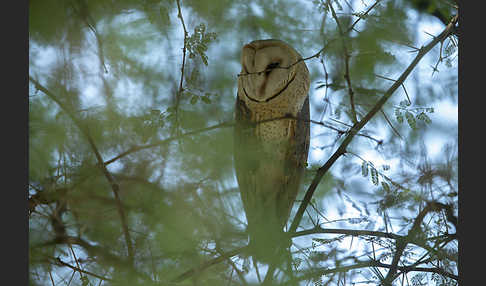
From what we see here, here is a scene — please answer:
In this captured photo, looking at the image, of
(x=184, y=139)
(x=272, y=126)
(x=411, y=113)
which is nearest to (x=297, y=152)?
(x=272, y=126)

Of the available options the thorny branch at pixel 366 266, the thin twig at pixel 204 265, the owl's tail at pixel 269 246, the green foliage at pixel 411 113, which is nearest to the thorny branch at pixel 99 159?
the thin twig at pixel 204 265

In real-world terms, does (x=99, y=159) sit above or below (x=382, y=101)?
below

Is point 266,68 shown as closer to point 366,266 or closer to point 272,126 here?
point 272,126

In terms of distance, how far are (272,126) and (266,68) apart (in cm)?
18

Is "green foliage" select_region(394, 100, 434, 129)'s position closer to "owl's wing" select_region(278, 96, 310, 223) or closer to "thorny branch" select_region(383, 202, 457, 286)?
"thorny branch" select_region(383, 202, 457, 286)

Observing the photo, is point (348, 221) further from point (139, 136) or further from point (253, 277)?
point (139, 136)

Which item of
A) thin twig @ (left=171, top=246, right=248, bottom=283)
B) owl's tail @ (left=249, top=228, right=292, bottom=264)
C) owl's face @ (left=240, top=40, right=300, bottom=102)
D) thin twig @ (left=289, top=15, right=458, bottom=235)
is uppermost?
owl's face @ (left=240, top=40, right=300, bottom=102)

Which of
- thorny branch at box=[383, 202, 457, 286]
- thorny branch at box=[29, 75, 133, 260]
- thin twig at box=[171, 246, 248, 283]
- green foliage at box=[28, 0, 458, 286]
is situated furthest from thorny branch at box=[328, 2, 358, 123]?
thorny branch at box=[29, 75, 133, 260]

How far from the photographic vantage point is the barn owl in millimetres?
1055

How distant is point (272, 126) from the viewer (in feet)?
4.02

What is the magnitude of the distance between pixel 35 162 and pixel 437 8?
863 mm

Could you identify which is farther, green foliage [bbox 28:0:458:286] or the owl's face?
the owl's face

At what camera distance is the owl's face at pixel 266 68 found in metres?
1.06
